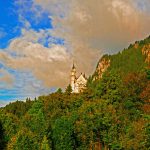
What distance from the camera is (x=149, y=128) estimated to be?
144 ft

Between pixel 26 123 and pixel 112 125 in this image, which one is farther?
pixel 26 123

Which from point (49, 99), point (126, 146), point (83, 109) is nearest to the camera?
point (126, 146)

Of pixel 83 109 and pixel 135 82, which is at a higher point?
pixel 135 82

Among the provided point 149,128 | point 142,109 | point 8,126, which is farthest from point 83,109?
point 149,128

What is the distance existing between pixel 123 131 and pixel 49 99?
27.4m

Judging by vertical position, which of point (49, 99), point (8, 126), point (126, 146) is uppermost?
point (49, 99)

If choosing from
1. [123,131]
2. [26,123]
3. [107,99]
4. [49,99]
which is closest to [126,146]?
[123,131]

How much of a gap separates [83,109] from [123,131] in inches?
308

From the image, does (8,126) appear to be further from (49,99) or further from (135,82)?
(135,82)

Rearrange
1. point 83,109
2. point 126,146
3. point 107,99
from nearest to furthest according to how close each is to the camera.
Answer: point 126,146
point 83,109
point 107,99

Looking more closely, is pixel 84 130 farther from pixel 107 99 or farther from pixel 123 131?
pixel 107 99

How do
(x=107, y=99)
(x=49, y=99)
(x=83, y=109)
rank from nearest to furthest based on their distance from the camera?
(x=83, y=109) → (x=107, y=99) → (x=49, y=99)

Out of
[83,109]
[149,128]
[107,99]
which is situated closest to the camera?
[149,128]

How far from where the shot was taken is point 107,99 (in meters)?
75.5
